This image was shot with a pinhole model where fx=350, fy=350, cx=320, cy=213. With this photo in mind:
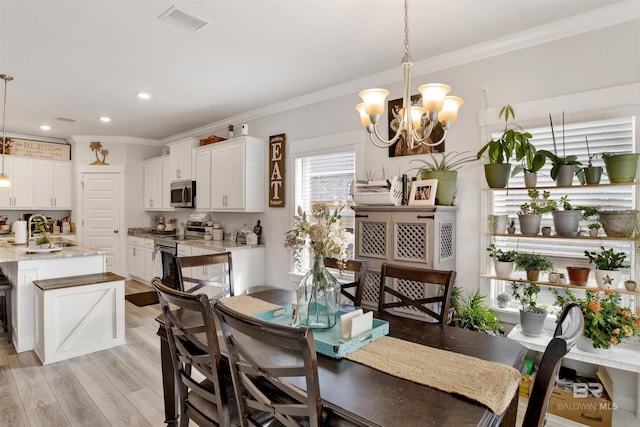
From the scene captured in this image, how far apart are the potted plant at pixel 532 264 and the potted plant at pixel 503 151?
541 millimetres

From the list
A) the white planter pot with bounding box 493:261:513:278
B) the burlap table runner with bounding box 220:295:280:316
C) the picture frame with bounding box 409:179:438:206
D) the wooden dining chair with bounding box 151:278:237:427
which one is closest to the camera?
the wooden dining chair with bounding box 151:278:237:427

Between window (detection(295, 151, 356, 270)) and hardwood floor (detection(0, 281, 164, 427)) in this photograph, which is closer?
hardwood floor (detection(0, 281, 164, 427))

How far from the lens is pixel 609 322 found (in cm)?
213

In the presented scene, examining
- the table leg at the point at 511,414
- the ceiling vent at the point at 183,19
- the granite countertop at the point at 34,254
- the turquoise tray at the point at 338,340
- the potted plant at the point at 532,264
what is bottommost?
the table leg at the point at 511,414

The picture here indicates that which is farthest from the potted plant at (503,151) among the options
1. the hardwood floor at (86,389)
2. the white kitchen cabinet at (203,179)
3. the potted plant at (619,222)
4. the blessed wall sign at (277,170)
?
the white kitchen cabinet at (203,179)

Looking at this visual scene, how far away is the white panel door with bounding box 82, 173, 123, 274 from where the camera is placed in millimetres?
6414

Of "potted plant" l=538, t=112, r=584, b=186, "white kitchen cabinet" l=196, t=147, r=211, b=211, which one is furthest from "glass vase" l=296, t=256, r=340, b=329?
"white kitchen cabinet" l=196, t=147, r=211, b=211

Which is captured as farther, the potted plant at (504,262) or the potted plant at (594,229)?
the potted plant at (504,262)

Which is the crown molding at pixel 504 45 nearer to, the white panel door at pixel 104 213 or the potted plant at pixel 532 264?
the potted plant at pixel 532 264

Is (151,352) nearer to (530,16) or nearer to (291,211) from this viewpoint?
(291,211)

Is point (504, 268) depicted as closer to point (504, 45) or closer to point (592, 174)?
point (592, 174)

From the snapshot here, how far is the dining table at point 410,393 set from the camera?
103 cm

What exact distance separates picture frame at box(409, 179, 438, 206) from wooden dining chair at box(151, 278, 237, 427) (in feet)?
6.03

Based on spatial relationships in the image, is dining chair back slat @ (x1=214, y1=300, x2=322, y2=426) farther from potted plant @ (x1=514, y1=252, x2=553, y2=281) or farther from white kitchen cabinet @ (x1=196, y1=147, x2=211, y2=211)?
white kitchen cabinet @ (x1=196, y1=147, x2=211, y2=211)
